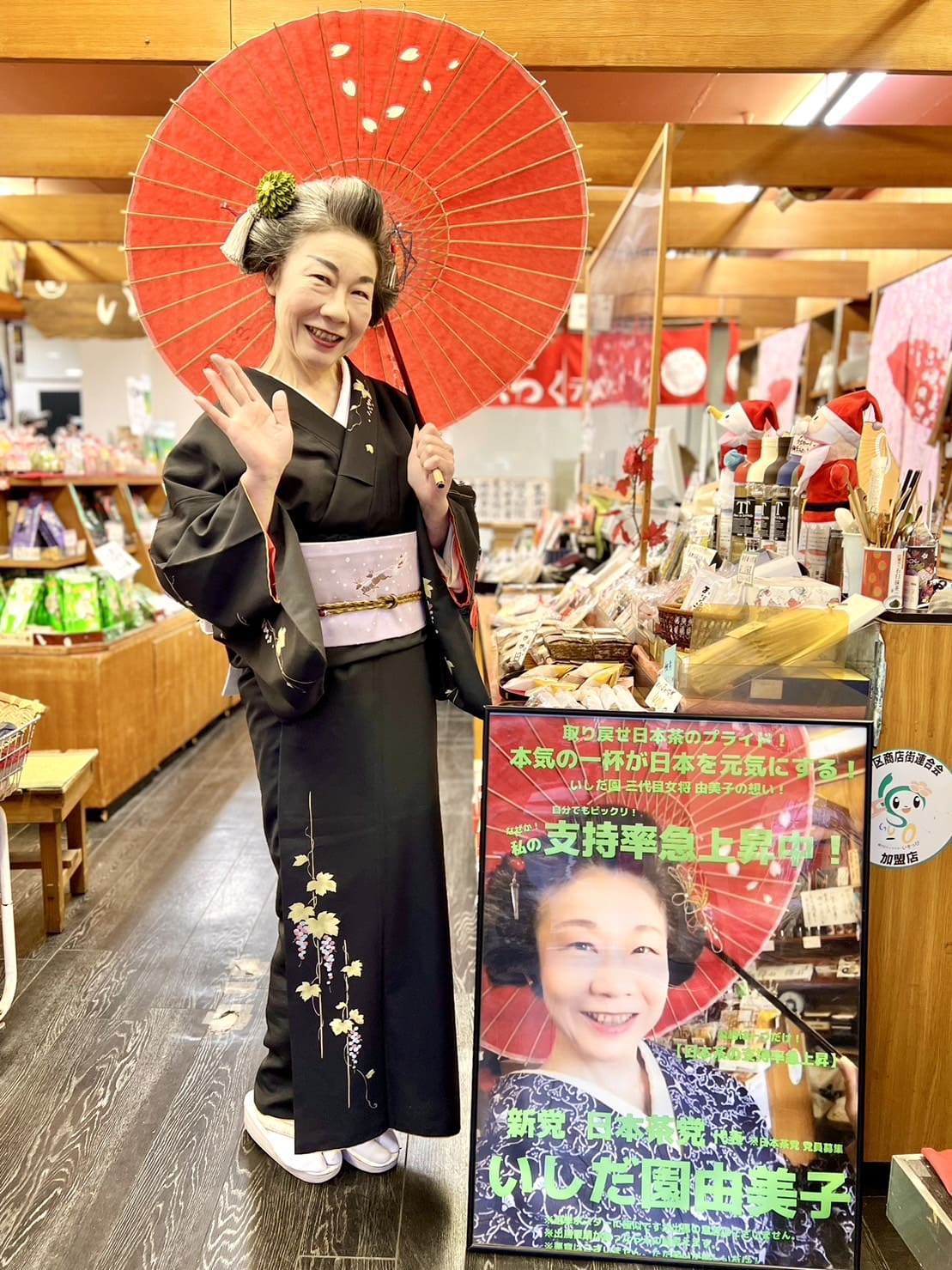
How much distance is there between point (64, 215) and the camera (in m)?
5.28

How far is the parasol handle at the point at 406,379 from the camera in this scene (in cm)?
185

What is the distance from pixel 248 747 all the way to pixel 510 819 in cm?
373

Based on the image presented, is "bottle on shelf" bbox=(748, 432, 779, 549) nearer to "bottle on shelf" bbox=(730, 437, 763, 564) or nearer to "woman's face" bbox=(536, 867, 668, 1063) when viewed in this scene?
"bottle on shelf" bbox=(730, 437, 763, 564)

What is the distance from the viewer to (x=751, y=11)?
2.44 metres

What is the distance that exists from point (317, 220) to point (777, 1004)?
1.49 metres

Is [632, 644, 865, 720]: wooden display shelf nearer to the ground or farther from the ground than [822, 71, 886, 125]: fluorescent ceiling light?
nearer to the ground

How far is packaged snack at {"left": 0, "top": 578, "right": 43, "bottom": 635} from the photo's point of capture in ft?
13.5

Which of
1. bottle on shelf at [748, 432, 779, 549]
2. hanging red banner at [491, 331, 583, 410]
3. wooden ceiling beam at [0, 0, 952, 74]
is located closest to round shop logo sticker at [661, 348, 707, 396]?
hanging red banner at [491, 331, 583, 410]

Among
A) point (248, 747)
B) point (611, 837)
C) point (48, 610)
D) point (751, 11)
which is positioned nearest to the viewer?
point (611, 837)

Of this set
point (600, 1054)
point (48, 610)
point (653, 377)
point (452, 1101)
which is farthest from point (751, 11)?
point (48, 610)

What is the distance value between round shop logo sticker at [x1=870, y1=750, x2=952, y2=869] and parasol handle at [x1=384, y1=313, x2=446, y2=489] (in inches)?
36.3

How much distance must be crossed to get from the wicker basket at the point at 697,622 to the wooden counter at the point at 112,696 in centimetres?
271

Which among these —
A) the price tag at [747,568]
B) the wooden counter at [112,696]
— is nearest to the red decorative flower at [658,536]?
the price tag at [747,568]

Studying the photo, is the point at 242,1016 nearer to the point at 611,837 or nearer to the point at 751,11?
the point at 611,837
